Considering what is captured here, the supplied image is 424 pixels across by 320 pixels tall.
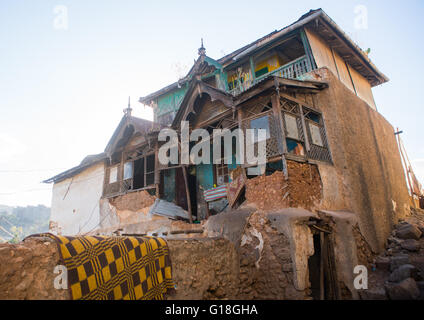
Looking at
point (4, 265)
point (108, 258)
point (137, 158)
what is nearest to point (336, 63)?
point (137, 158)

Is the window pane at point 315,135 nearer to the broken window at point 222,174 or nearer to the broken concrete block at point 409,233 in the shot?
the broken window at point 222,174

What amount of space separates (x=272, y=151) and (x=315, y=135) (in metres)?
2.23

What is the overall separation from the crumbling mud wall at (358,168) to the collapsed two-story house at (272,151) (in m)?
0.05

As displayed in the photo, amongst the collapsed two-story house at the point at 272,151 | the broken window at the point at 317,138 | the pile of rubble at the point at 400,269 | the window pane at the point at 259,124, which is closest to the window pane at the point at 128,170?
the collapsed two-story house at the point at 272,151

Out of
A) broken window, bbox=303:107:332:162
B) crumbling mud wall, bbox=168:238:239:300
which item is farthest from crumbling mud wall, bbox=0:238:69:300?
broken window, bbox=303:107:332:162

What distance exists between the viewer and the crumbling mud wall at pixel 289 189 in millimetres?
6746

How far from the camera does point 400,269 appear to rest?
20.8ft

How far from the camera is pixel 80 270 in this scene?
3.14 meters

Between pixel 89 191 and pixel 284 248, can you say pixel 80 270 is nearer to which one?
pixel 284 248

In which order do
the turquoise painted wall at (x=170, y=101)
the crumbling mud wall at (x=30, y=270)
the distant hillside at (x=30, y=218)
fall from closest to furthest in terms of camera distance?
the crumbling mud wall at (x=30, y=270) < the turquoise painted wall at (x=170, y=101) < the distant hillside at (x=30, y=218)

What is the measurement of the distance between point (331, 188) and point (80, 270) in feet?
24.1

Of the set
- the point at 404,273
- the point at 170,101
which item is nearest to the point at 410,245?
the point at 404,273

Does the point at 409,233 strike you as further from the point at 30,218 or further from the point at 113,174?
the point at 30,218

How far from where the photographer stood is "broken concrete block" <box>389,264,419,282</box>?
6147 mm
